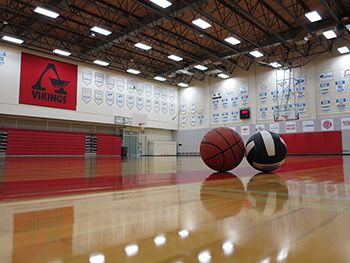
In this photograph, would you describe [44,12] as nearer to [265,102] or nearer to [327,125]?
[265,102]

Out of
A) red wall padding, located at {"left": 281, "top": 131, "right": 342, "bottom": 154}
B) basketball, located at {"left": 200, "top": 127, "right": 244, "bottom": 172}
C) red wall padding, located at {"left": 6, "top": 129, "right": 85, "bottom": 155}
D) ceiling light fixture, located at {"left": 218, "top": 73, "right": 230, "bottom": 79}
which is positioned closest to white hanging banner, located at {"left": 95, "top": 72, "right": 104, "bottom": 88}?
red wall padding, located at {"left": 6, "top": 129, "right": 85, "bottom": 155}

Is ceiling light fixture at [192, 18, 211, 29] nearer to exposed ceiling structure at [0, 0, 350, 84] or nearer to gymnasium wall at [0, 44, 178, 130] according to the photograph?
exposed ceiling structure at [0, 0, 350, 84]

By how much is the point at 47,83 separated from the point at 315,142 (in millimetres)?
14242

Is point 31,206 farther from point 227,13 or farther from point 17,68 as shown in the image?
point 17,68

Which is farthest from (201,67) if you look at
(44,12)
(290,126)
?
(44,12)

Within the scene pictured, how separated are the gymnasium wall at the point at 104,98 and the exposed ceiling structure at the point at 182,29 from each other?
93 centimetres

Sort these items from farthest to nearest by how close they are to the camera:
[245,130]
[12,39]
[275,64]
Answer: [245,130], [275,64], [12,39]

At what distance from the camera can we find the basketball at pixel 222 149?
3141mm

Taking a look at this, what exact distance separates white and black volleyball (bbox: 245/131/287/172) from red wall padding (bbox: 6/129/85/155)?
1350cm

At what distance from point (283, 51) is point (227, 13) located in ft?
18.0

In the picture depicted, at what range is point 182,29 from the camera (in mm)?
12820

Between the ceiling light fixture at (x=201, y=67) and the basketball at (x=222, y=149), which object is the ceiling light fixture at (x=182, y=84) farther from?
the basketball at (x=222, y=149)

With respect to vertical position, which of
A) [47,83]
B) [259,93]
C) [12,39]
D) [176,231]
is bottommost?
[176,231]

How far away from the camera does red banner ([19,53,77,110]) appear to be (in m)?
13.8
